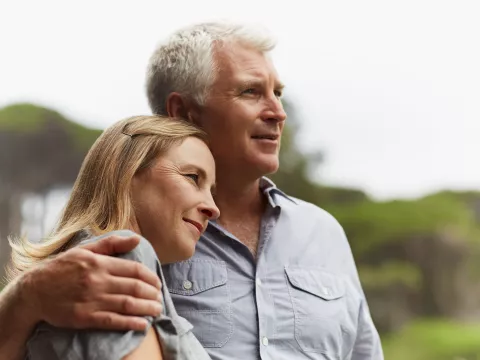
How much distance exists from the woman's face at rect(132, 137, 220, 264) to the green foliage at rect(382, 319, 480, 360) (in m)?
3.36

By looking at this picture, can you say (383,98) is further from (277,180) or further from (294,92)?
(277,180)

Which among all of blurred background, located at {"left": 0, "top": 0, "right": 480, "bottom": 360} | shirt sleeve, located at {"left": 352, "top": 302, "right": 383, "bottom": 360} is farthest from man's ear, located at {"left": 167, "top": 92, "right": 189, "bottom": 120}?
blurred background, located at {"left": 0, "top": 0, "right": 480, "bottom": 360}

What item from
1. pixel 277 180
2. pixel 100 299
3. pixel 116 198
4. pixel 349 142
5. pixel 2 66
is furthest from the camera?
pixel 349 142

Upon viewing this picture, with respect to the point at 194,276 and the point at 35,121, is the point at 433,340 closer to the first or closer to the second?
the point at 35,121

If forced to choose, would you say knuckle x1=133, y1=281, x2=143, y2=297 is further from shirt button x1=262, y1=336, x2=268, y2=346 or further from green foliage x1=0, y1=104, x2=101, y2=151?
green foliage x1=0, y1=104, x2=101, y2=151

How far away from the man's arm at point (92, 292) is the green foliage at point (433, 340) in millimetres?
3619

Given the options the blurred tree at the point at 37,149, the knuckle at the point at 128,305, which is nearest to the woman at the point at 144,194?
the knuckle at the point at 128,305

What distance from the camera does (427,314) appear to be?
457 centimetres

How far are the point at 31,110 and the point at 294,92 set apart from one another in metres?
1.52

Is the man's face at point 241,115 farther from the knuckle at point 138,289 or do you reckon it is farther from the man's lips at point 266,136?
the knuckle at point 138,289

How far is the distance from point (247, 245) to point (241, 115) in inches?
11.8

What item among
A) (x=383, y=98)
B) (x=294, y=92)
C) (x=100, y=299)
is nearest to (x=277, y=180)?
(x=294, y=92)

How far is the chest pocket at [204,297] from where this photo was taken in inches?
62.5

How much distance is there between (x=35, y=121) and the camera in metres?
4.26
